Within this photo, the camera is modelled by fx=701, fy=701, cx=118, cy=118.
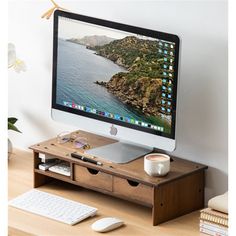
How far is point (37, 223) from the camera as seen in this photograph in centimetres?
229

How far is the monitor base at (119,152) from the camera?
8.00 ft

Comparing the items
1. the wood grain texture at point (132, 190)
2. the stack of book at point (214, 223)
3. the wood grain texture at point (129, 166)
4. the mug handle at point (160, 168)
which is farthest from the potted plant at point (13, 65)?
the stack of book at point (214, 223)

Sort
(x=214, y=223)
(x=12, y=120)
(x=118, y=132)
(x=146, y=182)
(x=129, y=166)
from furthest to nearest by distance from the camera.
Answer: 1. (x=12, y=120)
2. (x=118, y=132)
3. (x=129, y=166)
4. (x=146, y=182)
5. (x=214, y=223)

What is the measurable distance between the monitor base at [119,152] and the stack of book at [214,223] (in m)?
0.38

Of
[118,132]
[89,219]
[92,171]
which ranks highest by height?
[118,132]

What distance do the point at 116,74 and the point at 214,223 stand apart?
2.06 feet

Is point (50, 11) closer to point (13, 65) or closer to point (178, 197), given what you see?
point (13, 65)

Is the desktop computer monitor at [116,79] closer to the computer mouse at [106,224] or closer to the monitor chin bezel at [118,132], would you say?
the monitor chin bezel at [118,132]

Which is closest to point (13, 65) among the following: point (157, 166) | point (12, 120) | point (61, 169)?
point (12, 120)

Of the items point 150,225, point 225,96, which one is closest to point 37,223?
point 150,225

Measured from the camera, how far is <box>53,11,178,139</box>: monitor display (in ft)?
7.54

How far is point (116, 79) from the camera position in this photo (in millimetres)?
2432

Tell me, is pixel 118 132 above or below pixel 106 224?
above

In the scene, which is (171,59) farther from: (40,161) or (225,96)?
(40,161)
